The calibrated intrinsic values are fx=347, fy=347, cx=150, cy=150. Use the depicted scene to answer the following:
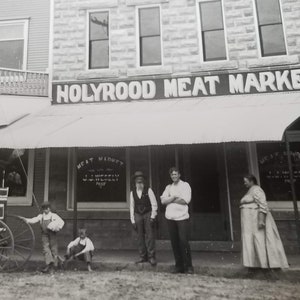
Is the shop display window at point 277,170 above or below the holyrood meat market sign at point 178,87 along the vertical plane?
below

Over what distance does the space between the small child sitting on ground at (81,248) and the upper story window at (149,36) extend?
504 centimetres

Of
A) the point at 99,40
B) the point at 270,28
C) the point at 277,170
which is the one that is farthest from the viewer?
the point at 99,40

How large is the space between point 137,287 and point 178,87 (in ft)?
17.2

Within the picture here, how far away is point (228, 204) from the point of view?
8.70 meters

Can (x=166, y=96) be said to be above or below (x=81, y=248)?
above

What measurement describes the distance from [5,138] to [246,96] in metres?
5.70

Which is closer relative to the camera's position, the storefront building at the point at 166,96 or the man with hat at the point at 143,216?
the man with hat at the point at 143,216

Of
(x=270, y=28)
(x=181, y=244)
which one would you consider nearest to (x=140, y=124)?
(x=181, y=244)

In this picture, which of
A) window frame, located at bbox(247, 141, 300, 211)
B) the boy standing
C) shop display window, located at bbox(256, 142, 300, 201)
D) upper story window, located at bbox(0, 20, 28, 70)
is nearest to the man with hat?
the boy standing

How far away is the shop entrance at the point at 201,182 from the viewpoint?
873cm

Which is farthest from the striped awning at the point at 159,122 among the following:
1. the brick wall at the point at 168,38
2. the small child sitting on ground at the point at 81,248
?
the small child sitting on ground at the point at 81,248

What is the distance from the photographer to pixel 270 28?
9.16 meters

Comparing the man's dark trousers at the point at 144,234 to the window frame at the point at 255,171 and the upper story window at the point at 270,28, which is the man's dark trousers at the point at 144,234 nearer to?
the window frame at the point at 255,171

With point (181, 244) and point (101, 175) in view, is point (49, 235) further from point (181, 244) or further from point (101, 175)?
point (101, 175)
